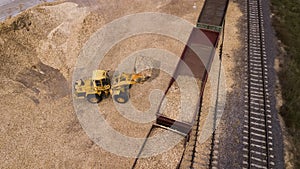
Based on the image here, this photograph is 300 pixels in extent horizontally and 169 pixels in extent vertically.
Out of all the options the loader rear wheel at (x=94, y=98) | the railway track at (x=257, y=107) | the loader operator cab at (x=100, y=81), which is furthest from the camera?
the loader rear wheel at (x=94, y=98)

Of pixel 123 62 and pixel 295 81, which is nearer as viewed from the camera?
pixel 295 81

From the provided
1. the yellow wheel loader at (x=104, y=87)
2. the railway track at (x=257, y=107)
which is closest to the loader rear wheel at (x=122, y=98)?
the yellow wheel loader at (x=104, y=87)

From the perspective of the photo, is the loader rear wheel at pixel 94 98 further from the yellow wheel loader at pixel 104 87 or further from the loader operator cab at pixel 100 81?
the loader operator cab at pixel 100 81

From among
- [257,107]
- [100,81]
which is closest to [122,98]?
[100,81]

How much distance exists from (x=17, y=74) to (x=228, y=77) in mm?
16987

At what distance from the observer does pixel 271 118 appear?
13195mm

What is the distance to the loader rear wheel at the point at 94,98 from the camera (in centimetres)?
1490

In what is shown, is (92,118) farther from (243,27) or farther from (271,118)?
(243,27)

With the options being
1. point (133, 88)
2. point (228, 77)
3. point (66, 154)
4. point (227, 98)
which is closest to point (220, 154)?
point (227, 98)

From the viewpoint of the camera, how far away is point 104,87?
15.0 metres

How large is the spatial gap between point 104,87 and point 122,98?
4.97 feet

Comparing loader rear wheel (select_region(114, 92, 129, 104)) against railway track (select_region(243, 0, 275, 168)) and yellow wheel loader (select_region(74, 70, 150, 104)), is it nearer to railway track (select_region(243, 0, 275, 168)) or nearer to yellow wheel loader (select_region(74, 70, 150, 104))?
yellow wheel loader (select_region(74, 70, 150, 104))

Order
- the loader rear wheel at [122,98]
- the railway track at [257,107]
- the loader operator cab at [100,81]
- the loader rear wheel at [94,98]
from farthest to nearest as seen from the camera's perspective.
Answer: the loader rear wheel at [94,98]
the loader operator cab at [100,81]
the loader rear wheel at [122,98]
the railway track at [257,107]

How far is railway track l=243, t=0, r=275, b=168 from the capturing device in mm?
11633
